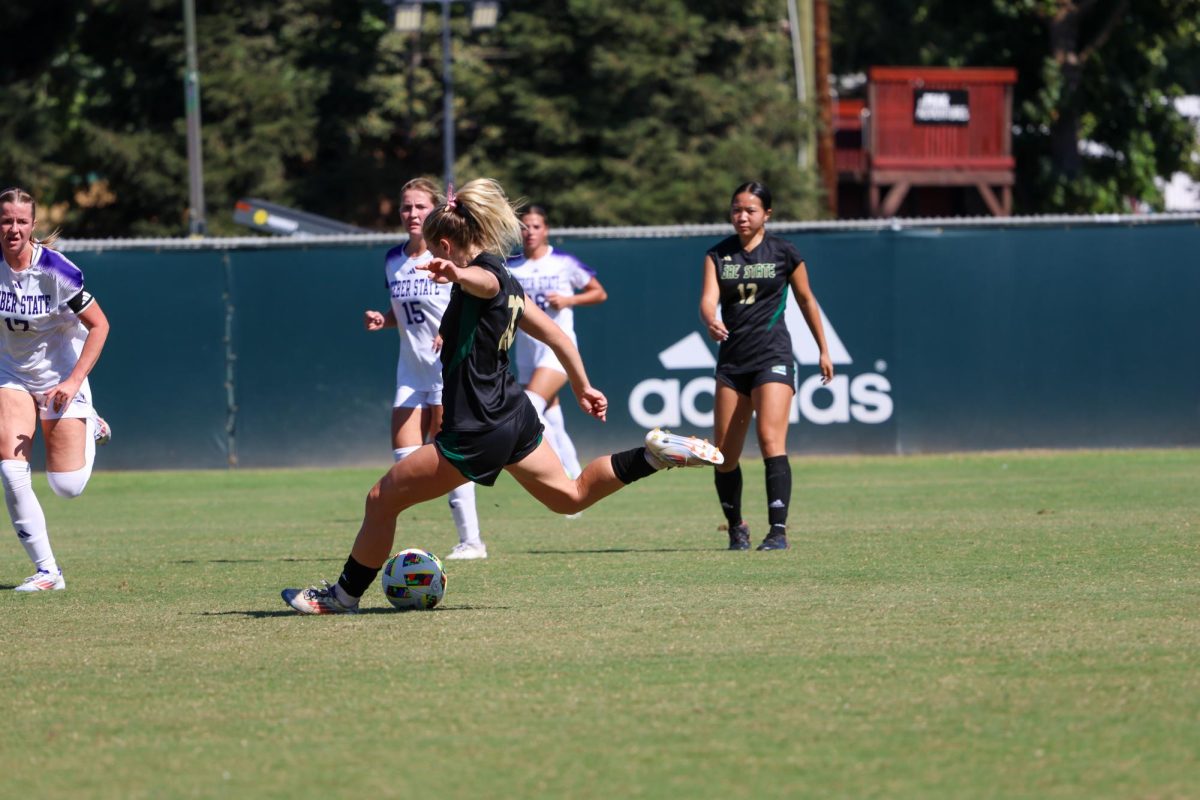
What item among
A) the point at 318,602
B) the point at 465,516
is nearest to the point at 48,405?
the point at 318,602

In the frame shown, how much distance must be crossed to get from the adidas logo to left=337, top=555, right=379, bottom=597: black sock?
9.97 meters

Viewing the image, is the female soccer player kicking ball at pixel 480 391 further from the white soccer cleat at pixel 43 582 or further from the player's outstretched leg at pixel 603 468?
the white soccer cleat at pixel 43 582

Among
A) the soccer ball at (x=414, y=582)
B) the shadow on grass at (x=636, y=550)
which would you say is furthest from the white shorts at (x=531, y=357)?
the soccer ball at (x=414, y=582)

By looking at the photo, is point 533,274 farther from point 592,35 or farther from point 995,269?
point 592,35

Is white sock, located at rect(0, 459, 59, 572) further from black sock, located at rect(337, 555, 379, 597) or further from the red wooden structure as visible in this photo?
the red wooden structure

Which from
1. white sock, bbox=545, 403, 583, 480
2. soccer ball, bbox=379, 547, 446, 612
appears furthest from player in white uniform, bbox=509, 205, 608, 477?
soccer ball, bbox=379, 547, 446, 612

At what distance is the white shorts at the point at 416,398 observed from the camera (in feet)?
31.8

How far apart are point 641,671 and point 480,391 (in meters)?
1.59

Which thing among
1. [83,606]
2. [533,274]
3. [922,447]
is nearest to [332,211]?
[922,447]

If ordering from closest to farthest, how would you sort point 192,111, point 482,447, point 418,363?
1. point 482,447
2. point 418,363
3. point 192,111

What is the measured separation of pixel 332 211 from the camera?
1447 inches

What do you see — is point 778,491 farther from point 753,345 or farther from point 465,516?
point 465,516

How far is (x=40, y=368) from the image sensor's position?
8.61 metres

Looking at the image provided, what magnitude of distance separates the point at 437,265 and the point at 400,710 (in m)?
1.89
